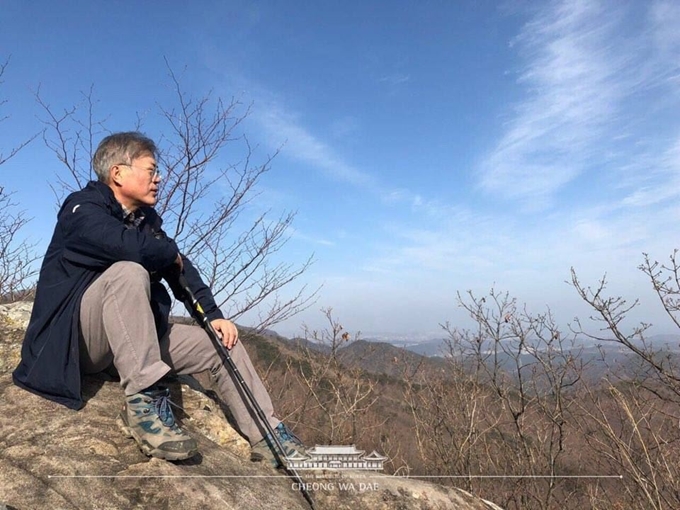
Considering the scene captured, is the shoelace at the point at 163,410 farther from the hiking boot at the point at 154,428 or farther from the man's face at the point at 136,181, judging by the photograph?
the man's face at the point at 136,181

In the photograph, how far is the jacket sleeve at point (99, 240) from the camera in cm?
220

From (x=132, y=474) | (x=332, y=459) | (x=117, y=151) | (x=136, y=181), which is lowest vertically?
(x=332, y=459)

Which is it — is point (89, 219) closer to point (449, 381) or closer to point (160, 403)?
point (160, 403)

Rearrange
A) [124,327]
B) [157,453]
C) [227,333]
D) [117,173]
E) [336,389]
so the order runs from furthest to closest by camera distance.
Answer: [336,389]
[227,333]
[117,173]
[124,327]
[157,453]

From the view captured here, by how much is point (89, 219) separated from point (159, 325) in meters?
0.74

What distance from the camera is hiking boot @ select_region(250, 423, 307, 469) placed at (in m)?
2.55

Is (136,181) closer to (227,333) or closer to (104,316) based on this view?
(104,316)

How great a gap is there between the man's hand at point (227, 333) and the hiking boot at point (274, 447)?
550 millimetres

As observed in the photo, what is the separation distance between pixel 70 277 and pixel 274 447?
4.66 feet

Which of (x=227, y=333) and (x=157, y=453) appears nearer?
(x=157, y=453)

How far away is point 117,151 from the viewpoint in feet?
8.44

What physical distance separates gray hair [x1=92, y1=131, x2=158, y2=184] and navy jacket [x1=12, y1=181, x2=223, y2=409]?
235mm

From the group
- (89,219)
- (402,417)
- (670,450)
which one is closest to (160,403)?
(89,219)

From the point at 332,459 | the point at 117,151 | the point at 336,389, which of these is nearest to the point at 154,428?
the point at 332,459
